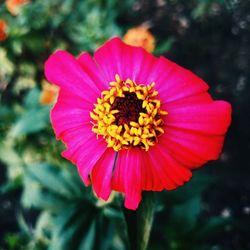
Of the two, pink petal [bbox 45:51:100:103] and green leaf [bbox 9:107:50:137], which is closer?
pink petal [bbox 45:51:100:103]

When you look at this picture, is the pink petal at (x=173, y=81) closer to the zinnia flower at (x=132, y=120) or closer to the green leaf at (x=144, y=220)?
the zinnia flower at (x=132, y=120)

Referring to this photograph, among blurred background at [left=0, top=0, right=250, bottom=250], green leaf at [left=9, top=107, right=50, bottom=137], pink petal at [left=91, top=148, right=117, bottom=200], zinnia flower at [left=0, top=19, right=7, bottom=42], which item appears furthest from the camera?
zinnia flower at [left=0, top=19, right=7, bottom=42]

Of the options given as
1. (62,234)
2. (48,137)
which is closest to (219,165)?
(48,137)

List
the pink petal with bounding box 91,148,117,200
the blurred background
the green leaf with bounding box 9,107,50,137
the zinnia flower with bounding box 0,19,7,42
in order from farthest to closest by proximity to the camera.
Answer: the zinnia flower with bounding box 0,19,7,42, the green leaf with bounding box 9,107,50,137, the blurred background, the pink petal with bounding box 91,148,117,200

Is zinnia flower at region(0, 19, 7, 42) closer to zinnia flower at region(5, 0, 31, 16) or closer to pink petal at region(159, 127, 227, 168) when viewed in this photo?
zinnia flower at region(5, 0, 31, 16)

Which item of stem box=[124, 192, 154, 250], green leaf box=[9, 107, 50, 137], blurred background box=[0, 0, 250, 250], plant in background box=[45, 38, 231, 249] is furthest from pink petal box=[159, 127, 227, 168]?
green leaf box=[9, 107, 50, 137]

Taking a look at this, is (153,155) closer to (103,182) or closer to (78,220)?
(103,182)

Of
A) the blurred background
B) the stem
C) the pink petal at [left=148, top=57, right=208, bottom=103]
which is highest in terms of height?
the pink petal at [left=148, top=57, right=208, bottom=103]
